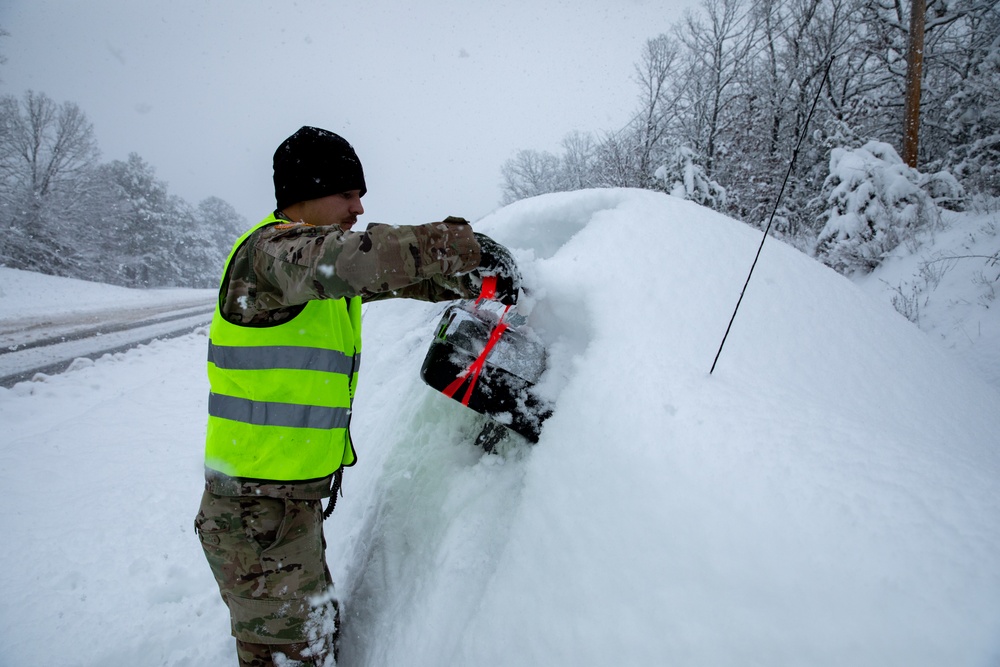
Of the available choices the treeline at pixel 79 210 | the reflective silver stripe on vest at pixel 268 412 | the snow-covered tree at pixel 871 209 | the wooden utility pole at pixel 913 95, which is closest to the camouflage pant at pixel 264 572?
the reflective silver stripe on vest at pixel 268 412

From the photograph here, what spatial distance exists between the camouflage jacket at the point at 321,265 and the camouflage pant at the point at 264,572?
0.27 ft

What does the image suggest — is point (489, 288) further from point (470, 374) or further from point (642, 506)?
point (642, 506)

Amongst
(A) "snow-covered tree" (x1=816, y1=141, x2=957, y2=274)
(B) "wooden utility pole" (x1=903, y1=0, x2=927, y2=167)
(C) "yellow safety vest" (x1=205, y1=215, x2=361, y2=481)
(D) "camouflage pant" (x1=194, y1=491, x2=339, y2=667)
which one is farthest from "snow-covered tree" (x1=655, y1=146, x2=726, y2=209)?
(D) "camouflage pant" (x1=194, y1=491, x2=339, y2=667)

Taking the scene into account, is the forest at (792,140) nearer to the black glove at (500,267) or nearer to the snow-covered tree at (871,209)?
the snow-covered tree at (871,209)

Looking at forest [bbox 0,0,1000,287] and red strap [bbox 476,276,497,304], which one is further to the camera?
forest [bbox 0,0,1000,287]

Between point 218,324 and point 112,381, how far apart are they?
5.61 meters

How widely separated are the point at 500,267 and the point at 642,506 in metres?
0.76

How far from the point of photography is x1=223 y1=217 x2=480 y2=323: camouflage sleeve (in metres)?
0.97

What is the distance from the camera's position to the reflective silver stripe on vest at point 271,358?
47.3 inches

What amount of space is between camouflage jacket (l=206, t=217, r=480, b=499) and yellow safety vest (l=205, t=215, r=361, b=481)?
50 mm

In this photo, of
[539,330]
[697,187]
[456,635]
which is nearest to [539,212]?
[539,330]

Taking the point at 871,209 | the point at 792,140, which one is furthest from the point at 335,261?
the point at 792,140

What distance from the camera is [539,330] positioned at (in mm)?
1622

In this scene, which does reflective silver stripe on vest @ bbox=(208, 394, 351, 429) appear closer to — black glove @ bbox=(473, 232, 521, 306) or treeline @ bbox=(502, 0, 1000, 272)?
black glove @ bbox=(473, 232, 521, 306)
